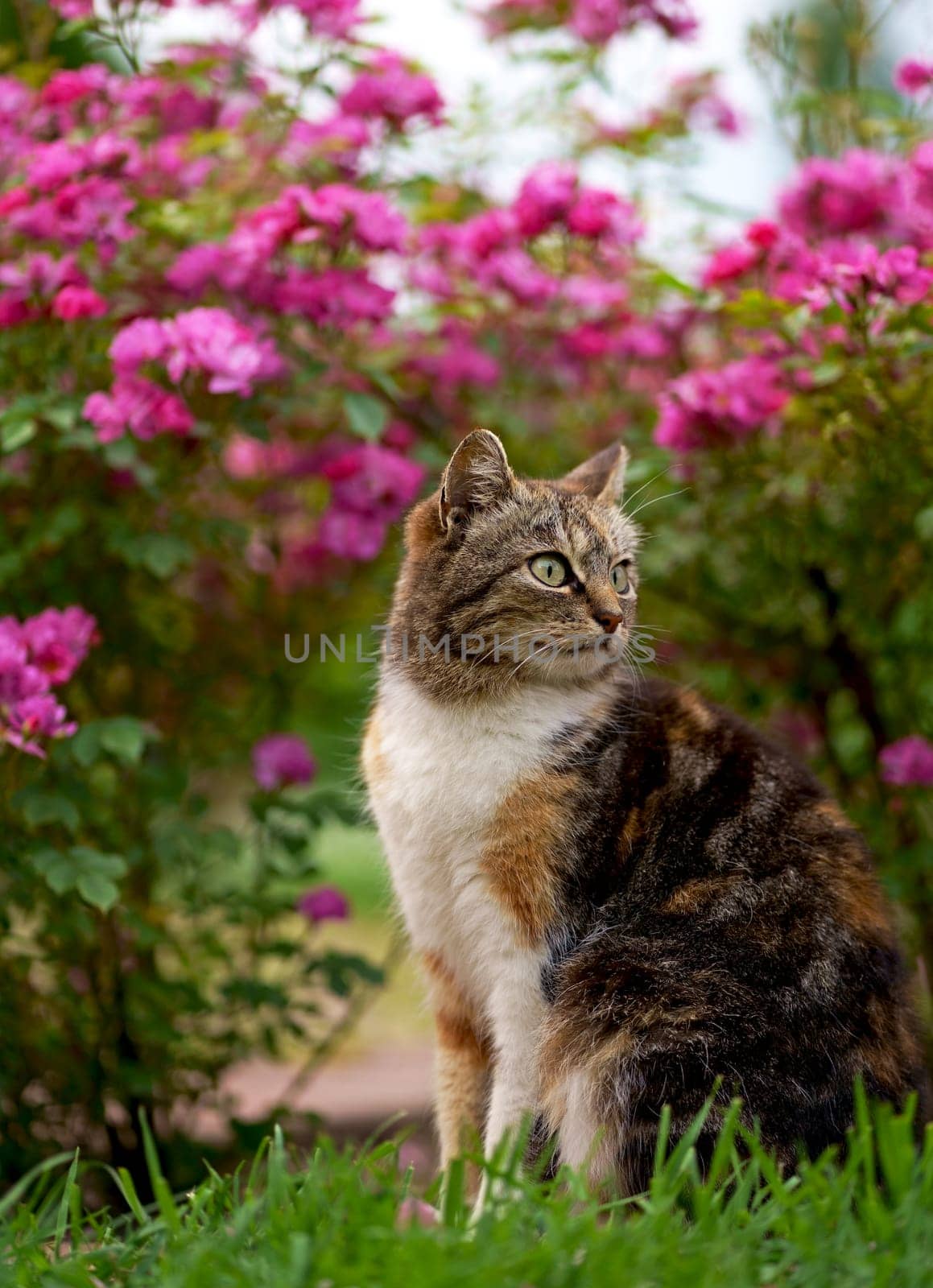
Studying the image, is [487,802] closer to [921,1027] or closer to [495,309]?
[921,1027]

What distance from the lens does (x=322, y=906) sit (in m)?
3.52

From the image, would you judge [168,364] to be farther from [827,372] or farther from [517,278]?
[827,372]

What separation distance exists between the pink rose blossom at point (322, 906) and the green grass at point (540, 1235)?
1362 mm

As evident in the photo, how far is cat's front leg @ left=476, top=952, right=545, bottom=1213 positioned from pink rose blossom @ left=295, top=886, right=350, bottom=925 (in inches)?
47.8

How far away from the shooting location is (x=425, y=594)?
2582mm

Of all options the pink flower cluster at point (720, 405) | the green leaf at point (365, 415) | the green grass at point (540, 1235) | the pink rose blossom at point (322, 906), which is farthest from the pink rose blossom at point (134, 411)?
the green grass at point (540, 1235)

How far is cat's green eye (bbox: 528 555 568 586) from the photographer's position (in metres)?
2.49

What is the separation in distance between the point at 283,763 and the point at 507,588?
121cm

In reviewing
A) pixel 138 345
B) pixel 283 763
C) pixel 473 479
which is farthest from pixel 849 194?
pixel 283 763

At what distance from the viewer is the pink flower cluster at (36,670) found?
264cm

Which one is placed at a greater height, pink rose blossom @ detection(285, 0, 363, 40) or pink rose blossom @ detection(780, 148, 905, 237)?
pink rose blossom @ detection(285, 0, 363, 40)

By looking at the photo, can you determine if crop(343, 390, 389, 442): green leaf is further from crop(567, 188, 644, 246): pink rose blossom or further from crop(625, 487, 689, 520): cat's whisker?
crop(567, 188, 644, 246): pink rose blossom

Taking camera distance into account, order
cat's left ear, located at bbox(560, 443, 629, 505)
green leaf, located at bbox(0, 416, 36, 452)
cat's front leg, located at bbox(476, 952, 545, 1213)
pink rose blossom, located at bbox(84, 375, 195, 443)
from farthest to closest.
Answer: pink rose blossom, located at bbox(84, 375, 195, 443) < green leaf, located at bbox(0, 416, 36, 452) < cat's left ear, located at bbox(560, 443, 629, 505) < cat's front leg, located at bbox(476, 952, 545, 1213)

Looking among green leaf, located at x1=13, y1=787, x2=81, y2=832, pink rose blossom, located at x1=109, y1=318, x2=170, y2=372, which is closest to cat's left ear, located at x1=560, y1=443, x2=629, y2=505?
pink rose blossom, located at x1=109, y1=318, x2=170, y2=372
